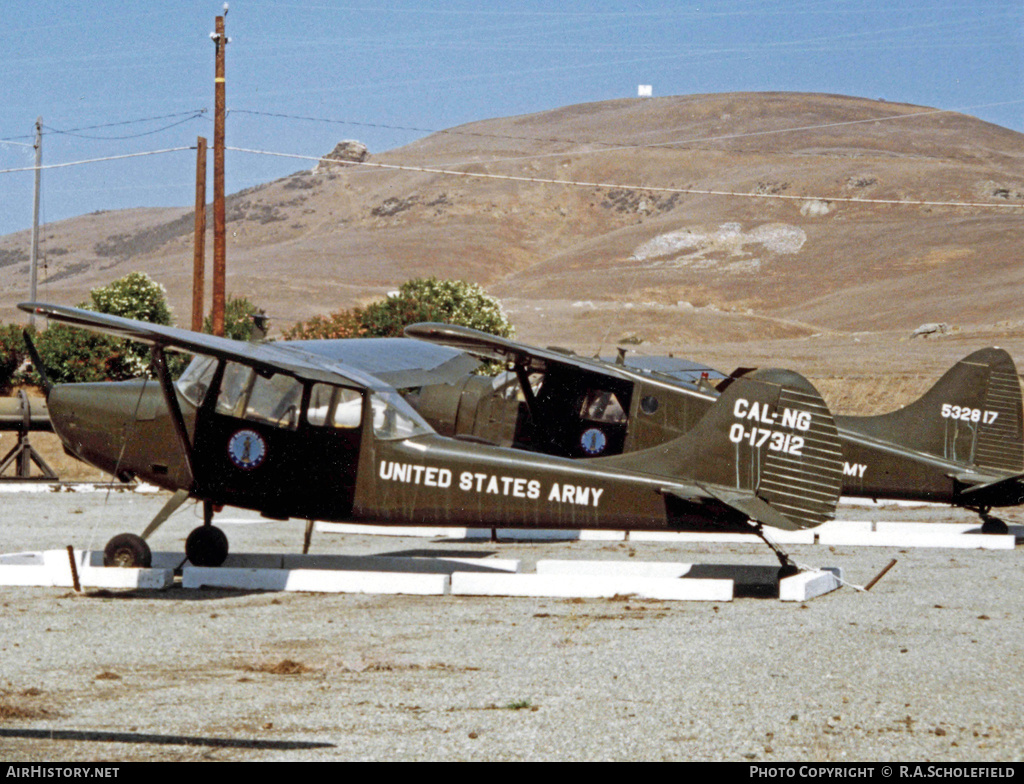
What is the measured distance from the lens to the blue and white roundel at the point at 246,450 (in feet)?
42.4

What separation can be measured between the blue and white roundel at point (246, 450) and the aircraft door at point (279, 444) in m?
0.01

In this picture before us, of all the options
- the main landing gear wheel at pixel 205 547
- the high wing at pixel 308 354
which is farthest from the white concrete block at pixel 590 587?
the main landing gear wheel at pixel 205 547

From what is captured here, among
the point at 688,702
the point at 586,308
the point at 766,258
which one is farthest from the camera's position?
the point at 766,258

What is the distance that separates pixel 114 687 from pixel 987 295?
114 m

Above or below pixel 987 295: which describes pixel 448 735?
below

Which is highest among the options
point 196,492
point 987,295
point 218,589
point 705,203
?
point 705,203

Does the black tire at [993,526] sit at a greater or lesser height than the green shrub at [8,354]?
lesser

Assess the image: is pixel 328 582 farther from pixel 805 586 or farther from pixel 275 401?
pixel 805 586

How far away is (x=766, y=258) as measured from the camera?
153750 millimetres

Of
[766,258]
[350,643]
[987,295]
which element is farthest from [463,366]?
[766,258]

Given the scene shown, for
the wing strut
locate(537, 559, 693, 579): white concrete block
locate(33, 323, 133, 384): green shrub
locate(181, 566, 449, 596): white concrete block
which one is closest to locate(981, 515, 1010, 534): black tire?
locate(537, 559, 693, 579): white concrete block

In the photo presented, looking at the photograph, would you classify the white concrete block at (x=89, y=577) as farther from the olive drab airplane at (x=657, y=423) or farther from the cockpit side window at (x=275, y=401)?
the olive drab airplane at (x=657, y=423)

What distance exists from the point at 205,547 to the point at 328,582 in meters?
1.89

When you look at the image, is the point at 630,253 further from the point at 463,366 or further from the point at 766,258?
the point at 463,366
